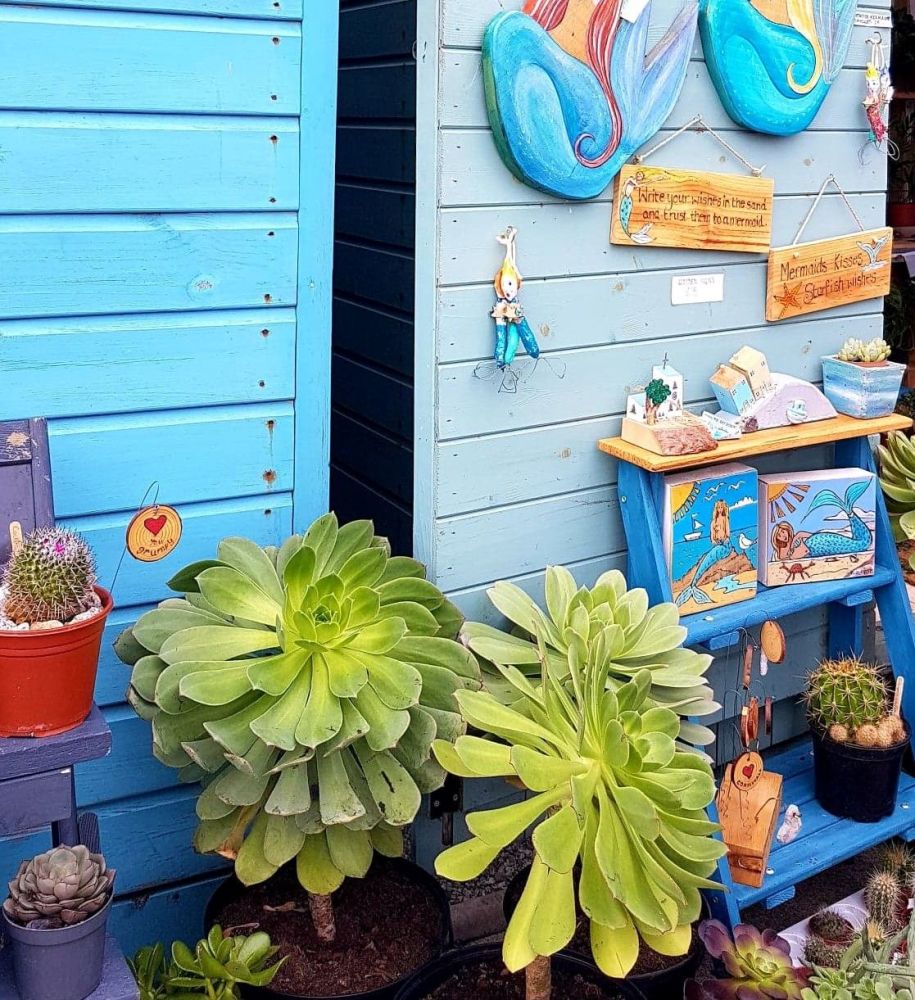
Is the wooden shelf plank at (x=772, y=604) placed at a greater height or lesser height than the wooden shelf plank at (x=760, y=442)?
lesser

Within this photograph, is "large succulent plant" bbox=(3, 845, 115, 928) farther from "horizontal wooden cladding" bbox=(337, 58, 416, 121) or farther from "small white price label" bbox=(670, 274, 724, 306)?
"horizontal wooden cladding" bbox=(337, 58, 416, 121)

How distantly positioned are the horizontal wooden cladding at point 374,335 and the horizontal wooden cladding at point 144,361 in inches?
24.7

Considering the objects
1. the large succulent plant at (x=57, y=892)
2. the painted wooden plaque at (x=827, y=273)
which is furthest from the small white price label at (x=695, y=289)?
the large succulent plant at (x=57, y=892)

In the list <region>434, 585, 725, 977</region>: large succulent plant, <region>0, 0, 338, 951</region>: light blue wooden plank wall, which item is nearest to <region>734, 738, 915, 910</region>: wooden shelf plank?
<region>434, 585, 725, 977</region>: large succulent plant

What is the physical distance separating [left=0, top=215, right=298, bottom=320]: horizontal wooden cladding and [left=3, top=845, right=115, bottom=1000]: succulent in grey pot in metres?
0.90

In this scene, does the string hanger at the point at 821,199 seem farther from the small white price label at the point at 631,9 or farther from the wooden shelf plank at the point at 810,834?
the wooden shelf plank at the point at 810,834

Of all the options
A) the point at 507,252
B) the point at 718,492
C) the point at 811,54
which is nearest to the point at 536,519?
the point at 718,492

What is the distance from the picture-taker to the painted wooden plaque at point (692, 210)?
250 centimetres

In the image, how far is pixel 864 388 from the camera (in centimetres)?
285

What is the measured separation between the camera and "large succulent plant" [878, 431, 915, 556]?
311 cm

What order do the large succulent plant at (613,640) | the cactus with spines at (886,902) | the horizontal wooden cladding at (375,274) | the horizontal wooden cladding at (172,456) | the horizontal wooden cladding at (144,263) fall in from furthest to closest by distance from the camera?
the horizontal wooden cladding at (375,274) < the cactus with spines at (886,902) < the large succulent plant at (613,640) < the horizontal wooden cladding at (172,456) < the horizontal wooden cladding at (144,263)

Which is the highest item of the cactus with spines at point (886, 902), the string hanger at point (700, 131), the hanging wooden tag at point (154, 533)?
the string hanger at point (700, 131)

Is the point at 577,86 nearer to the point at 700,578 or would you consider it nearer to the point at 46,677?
the point at 700,578

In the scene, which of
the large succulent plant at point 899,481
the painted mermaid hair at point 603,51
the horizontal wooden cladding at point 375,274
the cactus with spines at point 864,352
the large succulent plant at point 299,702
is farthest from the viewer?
the large succulent plant at point 899,481
